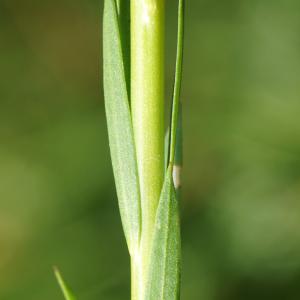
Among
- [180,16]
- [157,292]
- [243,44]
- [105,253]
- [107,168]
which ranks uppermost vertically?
[180,16]

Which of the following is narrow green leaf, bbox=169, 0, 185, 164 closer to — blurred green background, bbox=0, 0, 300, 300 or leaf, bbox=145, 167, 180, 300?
leaf, bbox=145, 167, 180, 300

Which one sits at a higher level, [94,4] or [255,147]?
[94,4]

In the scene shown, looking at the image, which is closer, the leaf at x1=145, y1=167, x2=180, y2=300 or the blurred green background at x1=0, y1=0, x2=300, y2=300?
the leaf at x1=145, y1=167, x2=180, y2=300

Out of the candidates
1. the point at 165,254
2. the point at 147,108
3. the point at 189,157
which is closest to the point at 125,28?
the point at 147,108

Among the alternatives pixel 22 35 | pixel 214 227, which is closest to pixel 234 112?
pixel 214 227

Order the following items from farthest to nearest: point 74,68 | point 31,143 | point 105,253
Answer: point 74,68 < point 31,143 < point 105,253

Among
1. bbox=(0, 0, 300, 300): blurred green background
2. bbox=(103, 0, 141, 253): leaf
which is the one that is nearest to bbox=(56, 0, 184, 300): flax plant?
bbox=(103, 0, 141, 253): leaf

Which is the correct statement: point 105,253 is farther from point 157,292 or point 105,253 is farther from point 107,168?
point 157,292

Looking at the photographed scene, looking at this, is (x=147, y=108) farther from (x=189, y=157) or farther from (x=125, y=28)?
(x=189, y=157)
